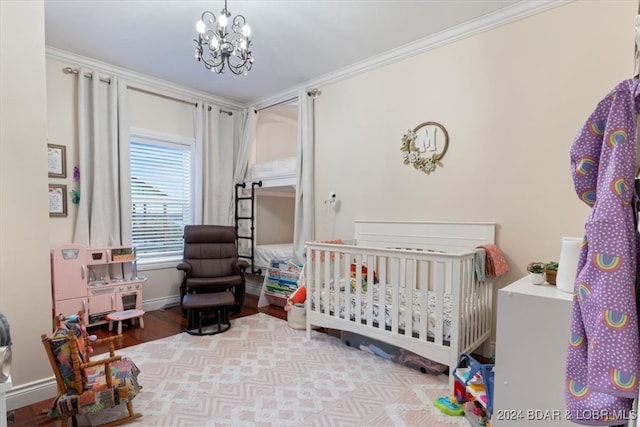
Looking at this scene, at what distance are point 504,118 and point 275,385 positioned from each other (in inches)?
105

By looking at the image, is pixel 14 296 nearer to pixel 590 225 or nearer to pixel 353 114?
pixel 590 225

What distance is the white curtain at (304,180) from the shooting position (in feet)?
12.9

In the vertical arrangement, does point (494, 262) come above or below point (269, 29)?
below

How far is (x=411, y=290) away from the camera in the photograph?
7.81ft

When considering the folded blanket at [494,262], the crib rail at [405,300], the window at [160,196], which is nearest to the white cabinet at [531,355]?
the crib rail at [405,300]

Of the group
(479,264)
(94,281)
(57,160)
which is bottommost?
(94,281)

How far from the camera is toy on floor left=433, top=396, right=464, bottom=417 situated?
1.91 metres

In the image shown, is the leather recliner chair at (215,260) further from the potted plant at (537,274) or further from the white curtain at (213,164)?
the potted plant at (537,274)

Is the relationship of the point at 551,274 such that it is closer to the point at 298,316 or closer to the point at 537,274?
the point at 537,274

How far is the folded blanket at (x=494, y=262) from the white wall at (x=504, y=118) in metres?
0.16

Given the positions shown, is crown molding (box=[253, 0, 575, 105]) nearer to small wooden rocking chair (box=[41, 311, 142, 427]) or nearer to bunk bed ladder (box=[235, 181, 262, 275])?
bunk bed ladder (box=[235, 181, 262, 275])

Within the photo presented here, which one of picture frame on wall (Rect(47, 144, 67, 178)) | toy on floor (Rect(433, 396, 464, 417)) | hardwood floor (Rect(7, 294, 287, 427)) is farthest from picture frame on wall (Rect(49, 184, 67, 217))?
toy on floor (Rect(433, 396, 464, 417))

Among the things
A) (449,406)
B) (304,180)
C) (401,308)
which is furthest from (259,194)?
(449,406)

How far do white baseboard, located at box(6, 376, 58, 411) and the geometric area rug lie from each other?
1.58 ft
